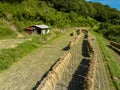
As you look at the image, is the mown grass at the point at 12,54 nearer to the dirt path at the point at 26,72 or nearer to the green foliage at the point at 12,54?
the green foliage at the point at 12,54

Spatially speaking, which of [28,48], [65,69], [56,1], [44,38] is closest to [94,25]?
[56,1]

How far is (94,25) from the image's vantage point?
9388 cm

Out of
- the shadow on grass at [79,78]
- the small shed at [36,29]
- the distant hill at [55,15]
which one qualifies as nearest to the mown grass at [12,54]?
the shadow on grass at [79,78]

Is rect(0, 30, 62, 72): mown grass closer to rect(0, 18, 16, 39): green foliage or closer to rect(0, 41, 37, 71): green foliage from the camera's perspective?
rect(0, 41, 37, 71): green foliage

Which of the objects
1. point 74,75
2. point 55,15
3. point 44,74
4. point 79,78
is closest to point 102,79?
point 79,78

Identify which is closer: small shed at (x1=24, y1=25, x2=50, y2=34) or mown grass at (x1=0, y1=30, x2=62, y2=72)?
mown grass at (x1=0, y1=30, x2=62, y2=72)

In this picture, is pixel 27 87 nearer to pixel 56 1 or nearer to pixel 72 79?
pixel 72 79

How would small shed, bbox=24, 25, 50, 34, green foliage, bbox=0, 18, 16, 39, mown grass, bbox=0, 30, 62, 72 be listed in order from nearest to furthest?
mown grass, bbox=0, 30, 62, 72 → green foliage, bbox=0, 18, 16, 39 → small shed, bbox=24, 25, 50, 34

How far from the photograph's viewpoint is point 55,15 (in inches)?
2840

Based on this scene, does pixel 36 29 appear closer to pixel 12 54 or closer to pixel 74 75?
pixel 12 54

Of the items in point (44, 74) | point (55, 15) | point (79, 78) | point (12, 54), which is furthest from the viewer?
point (55, 15)

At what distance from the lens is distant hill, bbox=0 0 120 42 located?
160 feet

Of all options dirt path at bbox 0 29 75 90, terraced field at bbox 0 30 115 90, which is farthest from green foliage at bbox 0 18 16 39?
terraced field at bbox 0 30 115 90

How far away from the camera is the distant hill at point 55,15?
4868 cm
